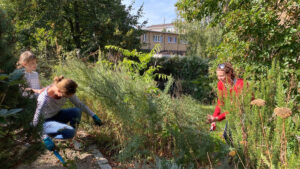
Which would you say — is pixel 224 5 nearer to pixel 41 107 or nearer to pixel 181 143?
pixel 181 143

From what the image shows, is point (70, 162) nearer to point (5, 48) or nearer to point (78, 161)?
point (78, 161)

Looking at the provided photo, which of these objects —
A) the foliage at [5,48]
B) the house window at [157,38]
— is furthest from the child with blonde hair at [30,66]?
the house window at [157,38]

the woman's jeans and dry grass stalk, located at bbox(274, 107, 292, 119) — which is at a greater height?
dry grass stalk, located at bbox(274, 107, 292, 119)

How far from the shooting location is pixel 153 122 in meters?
2.88

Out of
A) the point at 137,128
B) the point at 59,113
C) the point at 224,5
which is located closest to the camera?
the point at 137,128

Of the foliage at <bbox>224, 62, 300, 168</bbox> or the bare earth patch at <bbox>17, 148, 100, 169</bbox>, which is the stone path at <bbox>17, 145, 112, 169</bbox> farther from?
the foliage at <bbox>224, 62, 300, 168</bbox>

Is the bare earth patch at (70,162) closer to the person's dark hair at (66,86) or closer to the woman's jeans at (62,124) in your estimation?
the woman's jeans at (62,124)

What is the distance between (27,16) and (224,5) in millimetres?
10538

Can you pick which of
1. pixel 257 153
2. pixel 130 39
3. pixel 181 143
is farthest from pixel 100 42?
pixel 257 153

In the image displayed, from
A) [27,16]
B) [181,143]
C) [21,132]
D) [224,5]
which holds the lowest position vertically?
[181,143]

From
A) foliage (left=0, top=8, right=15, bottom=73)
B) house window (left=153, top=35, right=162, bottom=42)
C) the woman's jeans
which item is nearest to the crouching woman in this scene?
the woman's jeans

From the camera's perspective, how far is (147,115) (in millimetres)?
2869

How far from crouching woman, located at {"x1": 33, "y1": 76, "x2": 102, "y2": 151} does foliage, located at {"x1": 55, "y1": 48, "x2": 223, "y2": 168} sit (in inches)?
15.4

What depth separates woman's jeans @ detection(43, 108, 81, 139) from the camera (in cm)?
310
